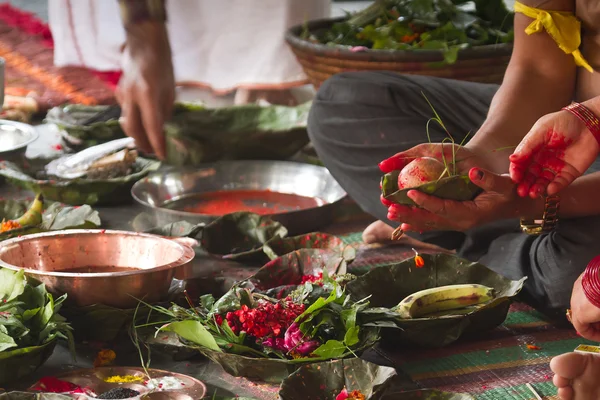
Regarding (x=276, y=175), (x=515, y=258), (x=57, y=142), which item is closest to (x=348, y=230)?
(x=276, y=175)

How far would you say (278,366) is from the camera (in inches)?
70.1

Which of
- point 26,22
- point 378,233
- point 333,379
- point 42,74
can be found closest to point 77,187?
point 378,233

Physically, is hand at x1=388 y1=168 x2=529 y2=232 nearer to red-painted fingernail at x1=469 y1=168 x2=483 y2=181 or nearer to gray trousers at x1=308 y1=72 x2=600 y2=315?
red-painted fingernail at x1=469 y1=168 x2=483 y2=181

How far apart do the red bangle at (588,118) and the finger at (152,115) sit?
95cm

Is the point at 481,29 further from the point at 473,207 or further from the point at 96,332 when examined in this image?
the point at 96,332

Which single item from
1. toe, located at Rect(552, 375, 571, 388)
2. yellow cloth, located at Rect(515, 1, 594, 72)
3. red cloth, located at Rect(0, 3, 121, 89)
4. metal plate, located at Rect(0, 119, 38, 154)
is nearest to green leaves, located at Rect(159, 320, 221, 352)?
toe, located at Rect(552, 375, 571, 388)

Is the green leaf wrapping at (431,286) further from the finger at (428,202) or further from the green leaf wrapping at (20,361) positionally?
the green leaf wrapping at (20,361)

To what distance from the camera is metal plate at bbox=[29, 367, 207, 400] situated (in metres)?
1.71

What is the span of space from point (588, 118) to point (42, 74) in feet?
14.8

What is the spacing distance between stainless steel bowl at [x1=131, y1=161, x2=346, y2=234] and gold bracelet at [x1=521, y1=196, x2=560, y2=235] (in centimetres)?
101

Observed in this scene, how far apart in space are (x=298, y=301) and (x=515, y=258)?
74 centimetres

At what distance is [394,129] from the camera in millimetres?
2699

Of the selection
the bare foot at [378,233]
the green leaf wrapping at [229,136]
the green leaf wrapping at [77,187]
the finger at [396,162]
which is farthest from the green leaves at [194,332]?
the green leaf wrapping at [229,136]

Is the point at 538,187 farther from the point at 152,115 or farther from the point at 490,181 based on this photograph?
the point at 152,115
